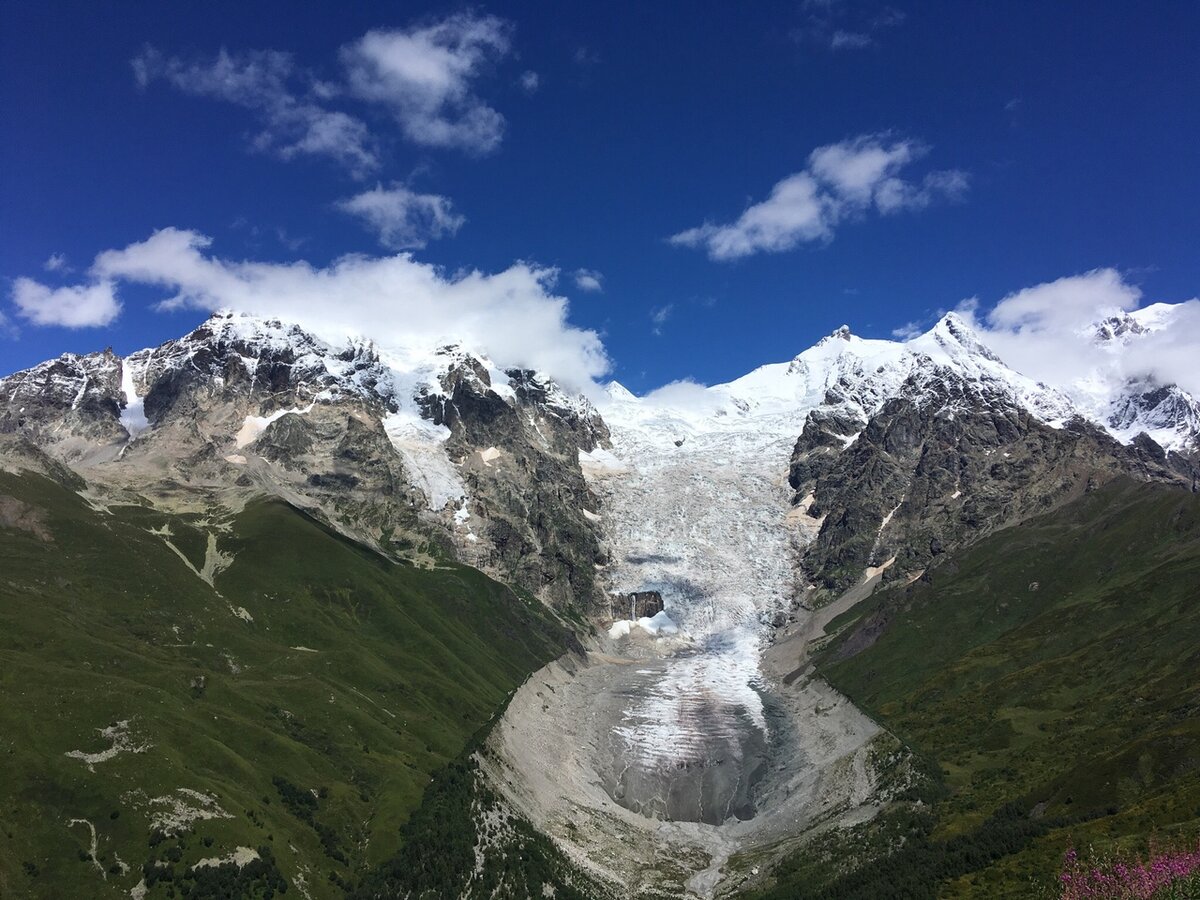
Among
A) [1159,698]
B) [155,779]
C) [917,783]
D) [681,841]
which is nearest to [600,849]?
[681,841]

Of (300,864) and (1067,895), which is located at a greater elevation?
(300,864)

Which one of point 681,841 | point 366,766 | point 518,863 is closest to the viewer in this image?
point 518,863

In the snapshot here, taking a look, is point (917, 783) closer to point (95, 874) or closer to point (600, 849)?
point (600, 849)

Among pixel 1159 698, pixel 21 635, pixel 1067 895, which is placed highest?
pixel 21 635

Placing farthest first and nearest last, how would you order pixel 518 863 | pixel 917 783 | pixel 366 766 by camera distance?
pixel 366 766
pixel 917 783
pixel 518 863

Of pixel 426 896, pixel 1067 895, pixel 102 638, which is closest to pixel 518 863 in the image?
pixel 426 896

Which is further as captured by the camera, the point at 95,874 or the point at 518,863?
the point at 518,863

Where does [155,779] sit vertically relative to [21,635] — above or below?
below

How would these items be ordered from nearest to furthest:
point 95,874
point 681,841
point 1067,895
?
1. point 1067,895
2. point 95,874
3. point 681,841

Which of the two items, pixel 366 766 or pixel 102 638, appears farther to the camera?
pixel 102 638

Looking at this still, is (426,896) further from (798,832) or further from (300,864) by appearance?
(798,832)
